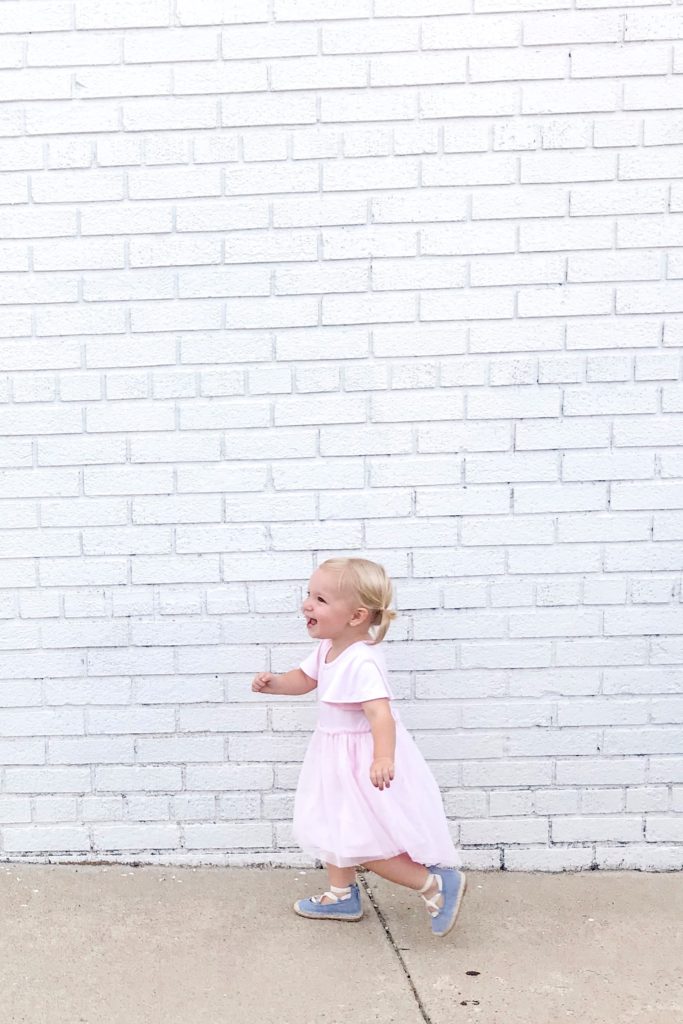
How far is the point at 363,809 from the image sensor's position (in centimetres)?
296

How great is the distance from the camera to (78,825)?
346cm

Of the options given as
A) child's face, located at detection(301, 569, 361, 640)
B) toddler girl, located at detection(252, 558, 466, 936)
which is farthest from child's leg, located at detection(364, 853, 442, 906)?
child's face, located at detection(301, 569, 361, 640)

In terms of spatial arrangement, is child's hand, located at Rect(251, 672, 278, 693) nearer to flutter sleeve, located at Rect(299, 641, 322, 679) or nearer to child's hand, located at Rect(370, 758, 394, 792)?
flutter sleeve, located at Rect(299, 641, 322, 679)

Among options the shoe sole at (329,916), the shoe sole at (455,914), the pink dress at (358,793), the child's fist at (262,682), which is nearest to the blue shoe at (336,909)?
the shoe sole at (329,916)

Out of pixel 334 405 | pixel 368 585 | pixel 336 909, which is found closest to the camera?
pixel 368 585

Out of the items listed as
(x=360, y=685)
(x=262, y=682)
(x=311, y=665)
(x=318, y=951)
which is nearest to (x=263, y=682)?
(x=262, y=682)

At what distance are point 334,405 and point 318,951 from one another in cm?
162

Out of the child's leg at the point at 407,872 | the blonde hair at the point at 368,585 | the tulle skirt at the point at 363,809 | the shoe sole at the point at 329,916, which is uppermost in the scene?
the blonde hair at the point at 368,585

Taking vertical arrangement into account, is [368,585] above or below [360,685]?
above

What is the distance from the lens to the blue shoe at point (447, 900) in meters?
2.97

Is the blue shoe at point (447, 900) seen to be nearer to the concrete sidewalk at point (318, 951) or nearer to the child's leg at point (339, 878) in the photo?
the concrete sidewalk at point (318, 951)

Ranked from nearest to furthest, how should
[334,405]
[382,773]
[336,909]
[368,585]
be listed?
[382,773] → [368,585] → [336,909] → [334,405]

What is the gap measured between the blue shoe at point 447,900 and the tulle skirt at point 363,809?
0.13 feet

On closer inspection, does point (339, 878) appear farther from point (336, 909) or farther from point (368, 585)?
point (368, 585)
